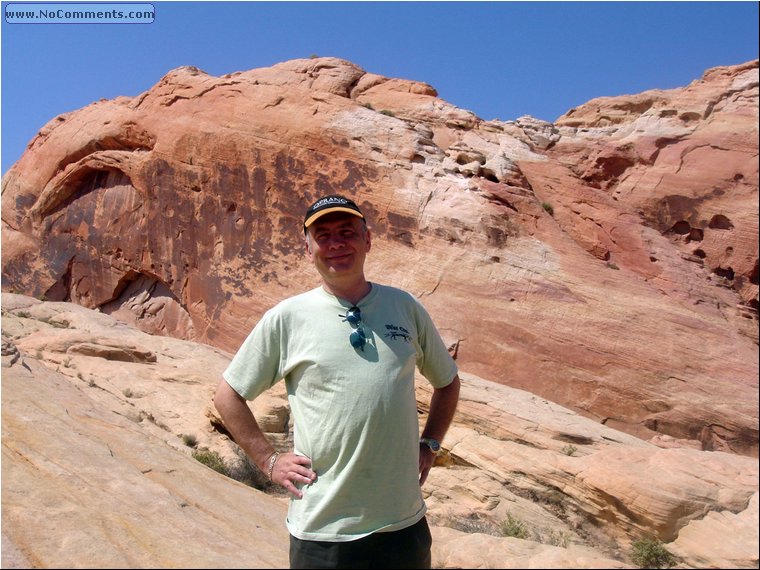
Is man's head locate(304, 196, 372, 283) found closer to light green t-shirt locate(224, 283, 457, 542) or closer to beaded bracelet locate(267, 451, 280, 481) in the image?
light green t-shirt locate(224, 283, 457, 542)

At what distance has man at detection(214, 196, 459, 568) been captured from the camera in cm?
322

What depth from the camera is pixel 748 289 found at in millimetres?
16578

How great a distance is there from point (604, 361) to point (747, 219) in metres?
7.04

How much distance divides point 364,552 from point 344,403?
0.79 m

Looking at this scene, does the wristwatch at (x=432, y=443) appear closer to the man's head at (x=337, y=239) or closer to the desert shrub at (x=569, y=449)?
the man's head at (x=337, y=239)

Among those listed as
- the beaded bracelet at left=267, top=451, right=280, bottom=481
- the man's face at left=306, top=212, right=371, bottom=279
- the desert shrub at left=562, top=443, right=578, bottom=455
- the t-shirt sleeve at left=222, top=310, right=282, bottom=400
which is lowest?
the desert shrub at left=562, top=443, right=578, bottom=455

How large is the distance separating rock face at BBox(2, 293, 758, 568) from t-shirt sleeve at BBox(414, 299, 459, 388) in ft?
3.84

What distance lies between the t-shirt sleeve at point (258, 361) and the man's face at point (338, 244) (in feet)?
1.47

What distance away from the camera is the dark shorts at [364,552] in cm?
316

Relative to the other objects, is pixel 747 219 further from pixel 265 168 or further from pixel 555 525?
pixel 265 168

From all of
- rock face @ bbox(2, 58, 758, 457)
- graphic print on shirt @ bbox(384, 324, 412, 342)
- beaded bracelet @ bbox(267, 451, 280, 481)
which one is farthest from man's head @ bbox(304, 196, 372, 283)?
rock face @ bbox(2, 58, 758, 457)

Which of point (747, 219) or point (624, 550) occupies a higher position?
point (747, 219)

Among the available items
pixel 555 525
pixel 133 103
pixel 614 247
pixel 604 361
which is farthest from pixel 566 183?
pixel 133 103

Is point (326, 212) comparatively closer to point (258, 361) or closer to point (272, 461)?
point (258, 361)
